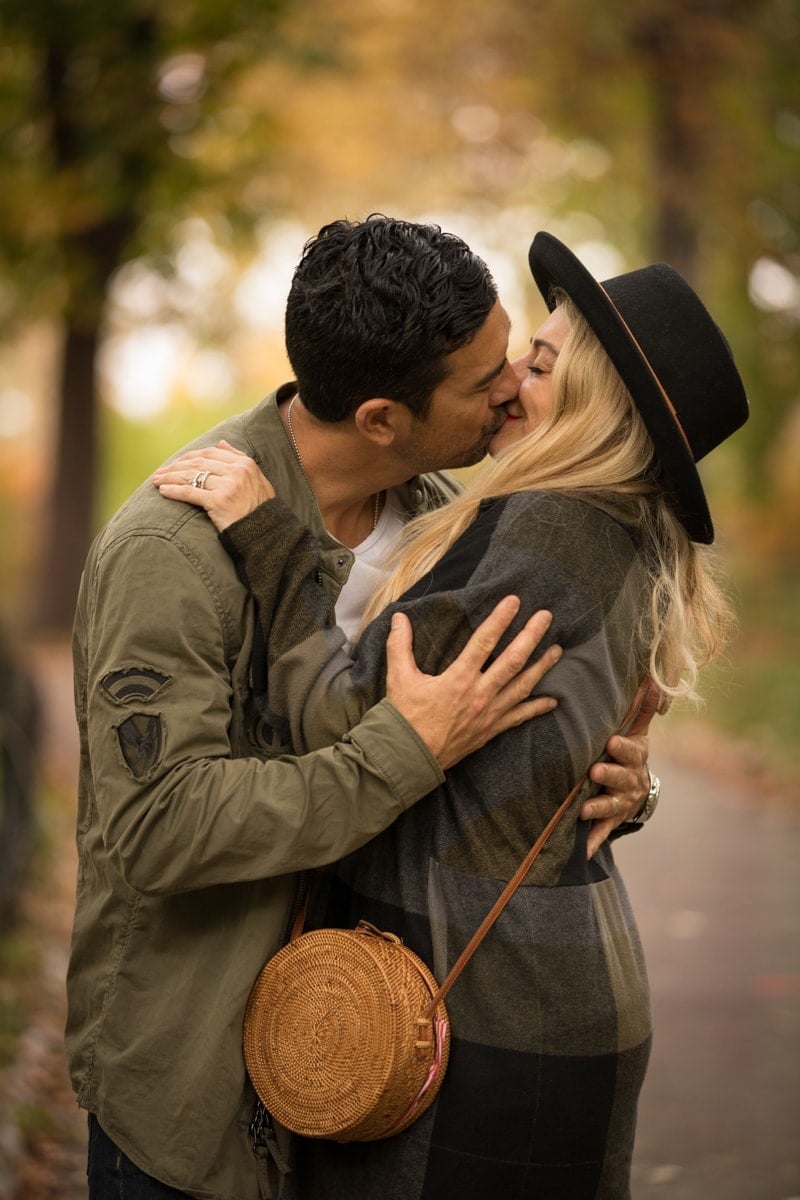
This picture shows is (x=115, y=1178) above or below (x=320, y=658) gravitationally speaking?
below

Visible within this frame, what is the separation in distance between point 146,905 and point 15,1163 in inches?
103

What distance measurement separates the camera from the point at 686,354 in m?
2.65

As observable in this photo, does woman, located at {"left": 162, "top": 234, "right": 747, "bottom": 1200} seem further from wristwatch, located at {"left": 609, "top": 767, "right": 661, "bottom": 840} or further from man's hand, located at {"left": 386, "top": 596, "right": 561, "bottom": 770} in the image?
wristwatch, located at {"left": 609, "top": 767, "right": 661, "bottom": 840}

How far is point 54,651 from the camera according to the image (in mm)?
16703

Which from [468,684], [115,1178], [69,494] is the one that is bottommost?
[115,1178]

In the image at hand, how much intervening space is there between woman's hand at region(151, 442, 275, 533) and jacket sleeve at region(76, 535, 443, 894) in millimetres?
112

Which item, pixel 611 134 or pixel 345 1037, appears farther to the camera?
pixel 611 134

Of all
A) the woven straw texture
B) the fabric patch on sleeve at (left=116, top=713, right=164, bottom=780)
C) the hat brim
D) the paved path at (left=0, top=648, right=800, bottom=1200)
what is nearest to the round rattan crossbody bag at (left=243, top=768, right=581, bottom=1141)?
the woven straw texture

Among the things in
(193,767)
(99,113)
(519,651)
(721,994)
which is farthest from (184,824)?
(99,113)

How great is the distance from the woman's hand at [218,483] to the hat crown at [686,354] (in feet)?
2.41

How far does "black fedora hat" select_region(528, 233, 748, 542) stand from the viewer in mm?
2574

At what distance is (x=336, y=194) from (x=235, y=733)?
1720cm

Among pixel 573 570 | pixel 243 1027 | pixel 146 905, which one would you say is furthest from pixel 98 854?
pixel 573 570

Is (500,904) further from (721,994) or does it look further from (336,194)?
(336,194)
